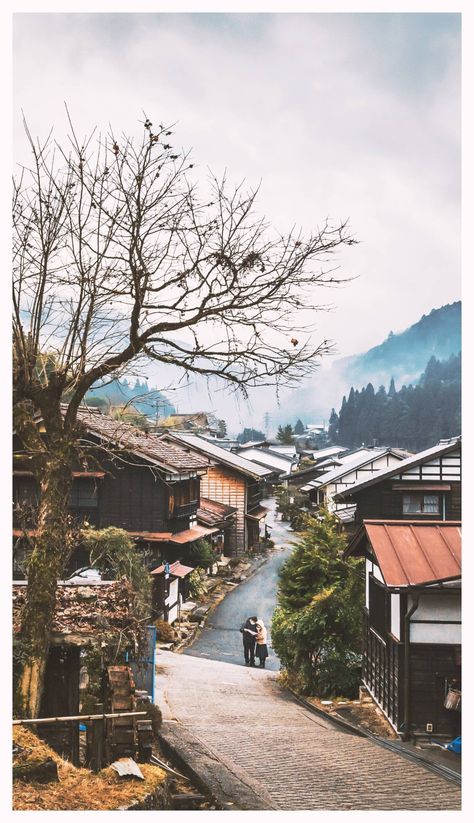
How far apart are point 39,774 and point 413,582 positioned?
3375 mm

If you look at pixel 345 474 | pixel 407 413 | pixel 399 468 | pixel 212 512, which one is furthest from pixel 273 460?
pixel 407 413

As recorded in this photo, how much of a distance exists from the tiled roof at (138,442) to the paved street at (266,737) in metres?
1.88

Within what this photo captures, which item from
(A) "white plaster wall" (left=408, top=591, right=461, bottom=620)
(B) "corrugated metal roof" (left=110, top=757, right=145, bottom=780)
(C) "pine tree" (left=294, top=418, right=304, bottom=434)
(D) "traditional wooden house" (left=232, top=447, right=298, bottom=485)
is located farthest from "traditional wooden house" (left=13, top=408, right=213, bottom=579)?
(D) "traditional wooden house" (left=232, top=447, right=298, bottom=485)

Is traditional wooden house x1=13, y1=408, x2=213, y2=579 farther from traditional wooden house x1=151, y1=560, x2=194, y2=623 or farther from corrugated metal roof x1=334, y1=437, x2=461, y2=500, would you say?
corrugated metal roof x1=334, y1=437, x2=461, y2=500

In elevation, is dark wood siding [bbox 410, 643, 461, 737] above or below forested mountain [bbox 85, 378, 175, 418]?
below

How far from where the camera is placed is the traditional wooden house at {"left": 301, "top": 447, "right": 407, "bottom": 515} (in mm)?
9250

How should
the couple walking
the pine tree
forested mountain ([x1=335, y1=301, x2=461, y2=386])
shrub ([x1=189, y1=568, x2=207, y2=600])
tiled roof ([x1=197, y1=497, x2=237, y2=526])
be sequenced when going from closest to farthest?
forested mountain ([x1=335, y1=301, x2=461, y2=386]), the pine tree, shrub ([x1=189, y1=568, x2=207, y2=600]), tiled roof ([x1=197, y1=497, x2=237, y2=526]), the couple walking

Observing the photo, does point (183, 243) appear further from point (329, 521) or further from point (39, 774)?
point (329, 521)

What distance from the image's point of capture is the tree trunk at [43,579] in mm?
3680

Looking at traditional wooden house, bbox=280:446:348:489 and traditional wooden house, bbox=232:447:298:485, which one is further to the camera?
traditional wooden house, bbox=232:447:298:485

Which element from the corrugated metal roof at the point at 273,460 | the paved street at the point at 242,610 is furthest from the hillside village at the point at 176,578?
Result: the corrugated metal roof at the point at 273,460

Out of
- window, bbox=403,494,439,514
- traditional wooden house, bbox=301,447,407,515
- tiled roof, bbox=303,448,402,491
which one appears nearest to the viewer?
window, bbox=403,494,439,514

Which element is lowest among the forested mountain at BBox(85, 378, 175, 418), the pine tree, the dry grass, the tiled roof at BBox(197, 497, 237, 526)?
the dry grass

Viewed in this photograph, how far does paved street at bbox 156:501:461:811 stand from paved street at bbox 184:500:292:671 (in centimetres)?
1
